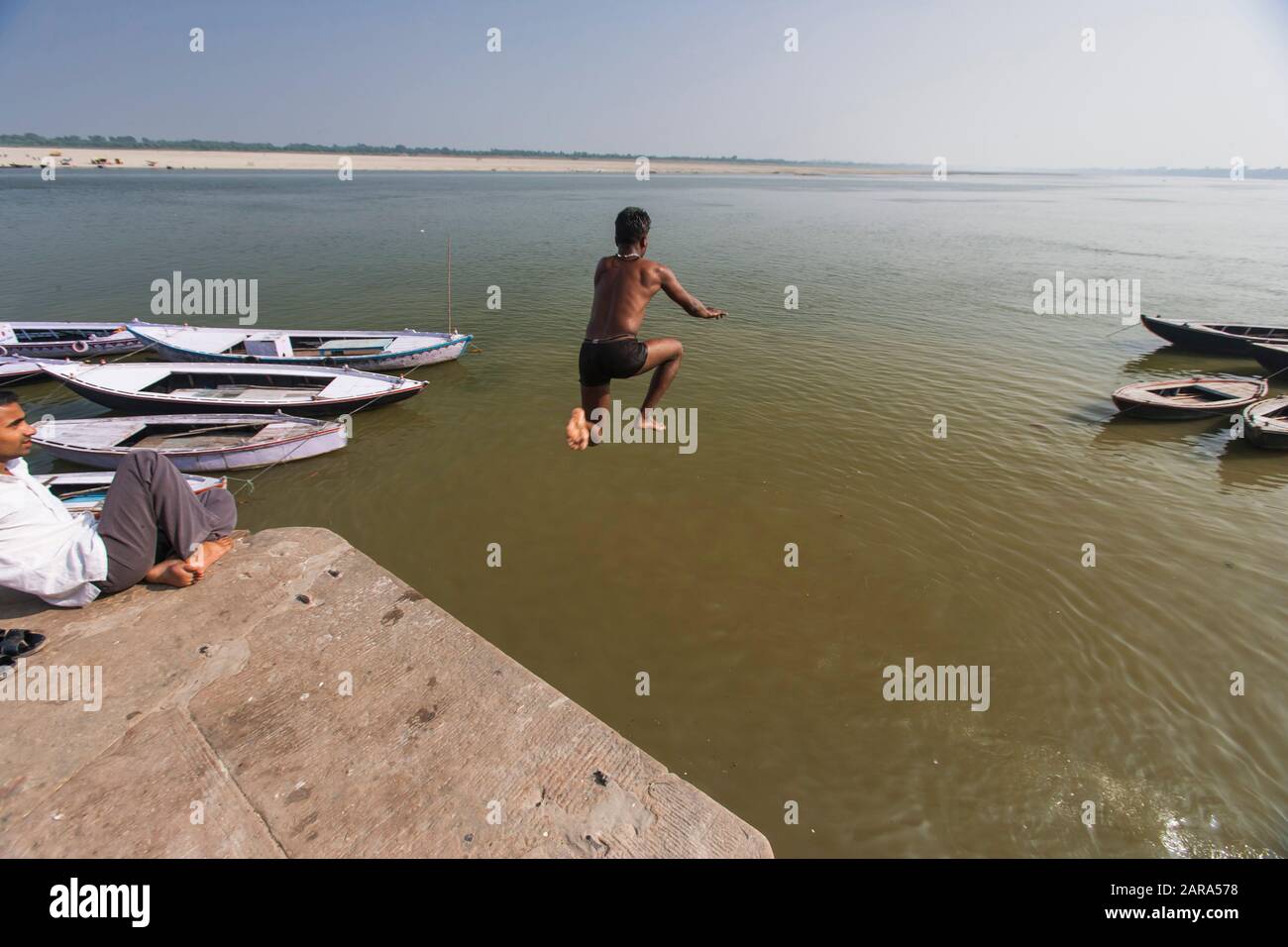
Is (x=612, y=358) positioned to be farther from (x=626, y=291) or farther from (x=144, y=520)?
(x=144, y=520)

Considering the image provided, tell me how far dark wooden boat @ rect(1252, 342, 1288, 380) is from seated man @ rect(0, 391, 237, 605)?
96.2ft

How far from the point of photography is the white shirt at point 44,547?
4.78 meters

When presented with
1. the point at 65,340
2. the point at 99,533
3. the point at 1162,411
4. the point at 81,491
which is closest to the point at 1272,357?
the point at 1162,411

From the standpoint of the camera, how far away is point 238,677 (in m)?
4.75

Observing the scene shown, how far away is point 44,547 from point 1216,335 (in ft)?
102

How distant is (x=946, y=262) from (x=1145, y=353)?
17.8 metres

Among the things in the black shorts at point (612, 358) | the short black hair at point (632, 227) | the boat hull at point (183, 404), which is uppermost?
the short black hair at point (632, 227)

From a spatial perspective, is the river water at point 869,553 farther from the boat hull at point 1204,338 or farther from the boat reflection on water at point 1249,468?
the boat hull at point 1204,338

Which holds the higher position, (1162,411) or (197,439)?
(1162,411)

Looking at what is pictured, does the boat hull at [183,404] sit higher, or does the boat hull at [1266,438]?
the boat hull at [183,404]

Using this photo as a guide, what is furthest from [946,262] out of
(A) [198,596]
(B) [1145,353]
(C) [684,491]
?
(A) [198,596]

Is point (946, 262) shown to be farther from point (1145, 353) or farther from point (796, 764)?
point (796, 764)

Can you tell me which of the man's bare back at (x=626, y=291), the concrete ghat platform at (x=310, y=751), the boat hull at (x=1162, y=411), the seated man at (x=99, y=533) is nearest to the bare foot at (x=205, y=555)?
the seated man at (x=99, y=533)

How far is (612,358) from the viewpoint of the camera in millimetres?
5816
